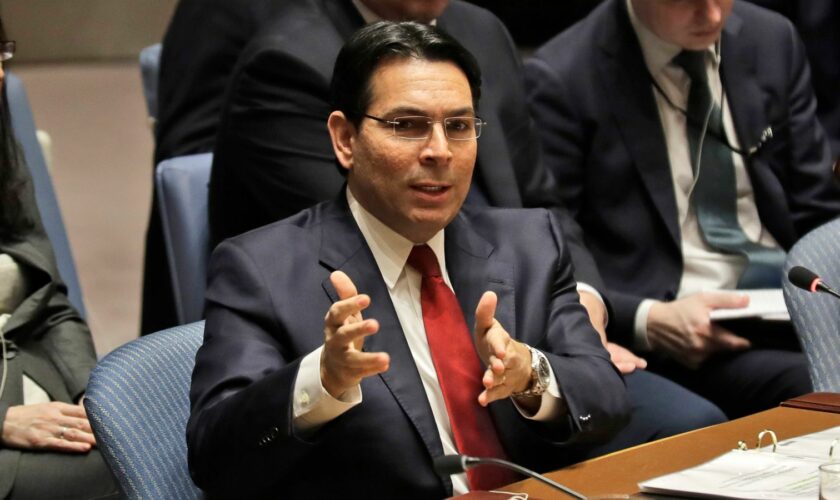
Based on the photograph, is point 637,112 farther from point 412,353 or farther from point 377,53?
point 412,353

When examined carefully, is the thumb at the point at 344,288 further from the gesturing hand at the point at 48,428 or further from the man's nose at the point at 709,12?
the man's nose at the point at 709,12

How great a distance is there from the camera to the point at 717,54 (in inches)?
119

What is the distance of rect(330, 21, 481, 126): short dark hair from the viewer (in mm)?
1874

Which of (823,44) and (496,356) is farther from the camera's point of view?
(823,44)

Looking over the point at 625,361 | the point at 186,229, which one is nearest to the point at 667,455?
the point at 625,361

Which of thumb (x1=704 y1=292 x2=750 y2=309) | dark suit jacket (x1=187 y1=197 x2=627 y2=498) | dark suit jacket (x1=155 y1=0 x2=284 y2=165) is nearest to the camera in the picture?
dark suit jacket (x1=187 y1=197 x2=627 y2=498)

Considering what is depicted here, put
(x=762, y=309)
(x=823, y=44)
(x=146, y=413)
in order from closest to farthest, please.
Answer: (x=146, y=413), (x=762, y=309), (x=823, y=44)

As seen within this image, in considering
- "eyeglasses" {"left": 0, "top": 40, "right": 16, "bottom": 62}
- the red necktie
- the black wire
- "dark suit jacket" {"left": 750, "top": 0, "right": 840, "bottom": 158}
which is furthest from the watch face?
"dark suit jacket" {"left": 750, "top": 0, "right": 840, "bottom": 158}

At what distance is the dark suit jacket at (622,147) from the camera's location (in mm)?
2914

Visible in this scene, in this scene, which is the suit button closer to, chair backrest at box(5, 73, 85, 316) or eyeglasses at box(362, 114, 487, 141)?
eyeglasses at box(362, 114, 487, 141)

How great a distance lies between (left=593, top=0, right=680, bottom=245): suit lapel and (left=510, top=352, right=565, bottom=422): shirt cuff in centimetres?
119

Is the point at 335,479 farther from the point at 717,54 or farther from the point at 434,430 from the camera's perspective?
the point at 717,54

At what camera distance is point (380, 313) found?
5.97ft

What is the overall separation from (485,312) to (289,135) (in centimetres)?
92
